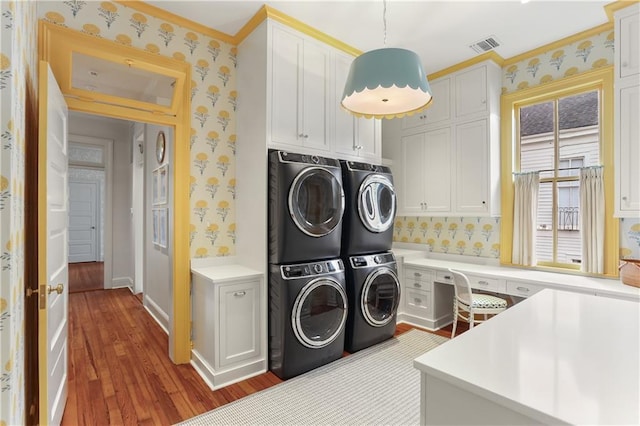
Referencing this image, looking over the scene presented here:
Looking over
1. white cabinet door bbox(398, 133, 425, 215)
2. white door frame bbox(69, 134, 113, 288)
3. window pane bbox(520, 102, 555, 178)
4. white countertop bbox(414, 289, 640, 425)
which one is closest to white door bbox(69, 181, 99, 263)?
white door frame bbox(69, 134, 113, 288)

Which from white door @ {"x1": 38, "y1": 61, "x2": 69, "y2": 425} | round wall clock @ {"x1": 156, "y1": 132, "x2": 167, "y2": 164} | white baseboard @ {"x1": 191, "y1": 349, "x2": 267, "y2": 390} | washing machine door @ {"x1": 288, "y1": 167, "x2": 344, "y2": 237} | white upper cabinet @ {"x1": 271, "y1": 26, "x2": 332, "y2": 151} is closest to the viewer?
white door @ {"x1": 38, "y1": 61, "x2": 69, "y2": 425}

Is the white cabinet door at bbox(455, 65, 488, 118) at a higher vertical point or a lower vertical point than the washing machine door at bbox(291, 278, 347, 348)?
higher

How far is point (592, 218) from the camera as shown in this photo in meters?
2.82

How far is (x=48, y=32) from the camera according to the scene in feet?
6.86

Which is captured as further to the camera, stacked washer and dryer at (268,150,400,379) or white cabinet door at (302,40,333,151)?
white cabinet door at (302,40,333,151)

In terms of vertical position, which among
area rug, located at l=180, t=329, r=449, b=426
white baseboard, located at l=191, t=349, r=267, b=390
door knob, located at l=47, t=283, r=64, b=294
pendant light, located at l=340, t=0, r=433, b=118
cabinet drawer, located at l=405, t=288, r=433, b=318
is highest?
pendant light, located at l=340, t=0, r=433, b=118

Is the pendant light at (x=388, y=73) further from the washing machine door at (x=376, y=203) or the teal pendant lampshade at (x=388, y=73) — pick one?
the washing machine door at (x=376, y=203)

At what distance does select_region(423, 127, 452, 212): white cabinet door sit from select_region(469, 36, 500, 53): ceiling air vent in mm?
807

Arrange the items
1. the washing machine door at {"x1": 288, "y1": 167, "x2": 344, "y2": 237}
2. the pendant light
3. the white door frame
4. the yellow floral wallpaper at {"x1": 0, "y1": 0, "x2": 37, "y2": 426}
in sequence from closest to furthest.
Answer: the yellow floral wallpaper at {"x1": 0, "y1": 0, "x2": 37, "y2": 426} → the pendant light → the washing machine door at {"x1": 288, "y1": 167, "x2": 344, "y2": 237} → the white door frame

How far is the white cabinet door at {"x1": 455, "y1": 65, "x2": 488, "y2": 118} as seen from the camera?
3.31 metres

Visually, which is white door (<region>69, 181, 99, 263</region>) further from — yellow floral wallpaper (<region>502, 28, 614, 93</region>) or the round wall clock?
yellow floral wallpaper (<region>502, 28, 614, 93</region>)

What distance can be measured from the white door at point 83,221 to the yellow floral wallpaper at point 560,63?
28.4 ft

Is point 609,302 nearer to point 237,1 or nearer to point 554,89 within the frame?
point 554,89

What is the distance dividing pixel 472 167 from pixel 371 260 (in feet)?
5.01
